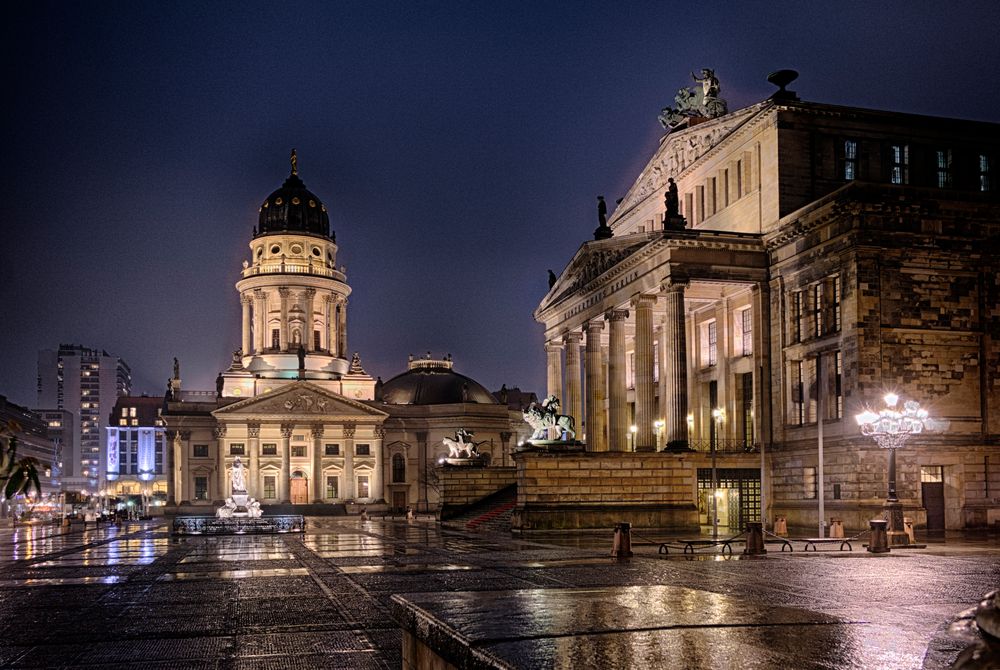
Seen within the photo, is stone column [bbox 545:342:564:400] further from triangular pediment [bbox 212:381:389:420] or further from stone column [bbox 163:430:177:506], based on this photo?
stone column [bbox 163:430:177:506]

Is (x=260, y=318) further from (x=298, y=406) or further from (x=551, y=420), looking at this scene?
(x=551, y=420)

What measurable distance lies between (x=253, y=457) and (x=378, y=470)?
1378 cm

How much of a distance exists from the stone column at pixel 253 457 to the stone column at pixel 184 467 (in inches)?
254

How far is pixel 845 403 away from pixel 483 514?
20.5 meters

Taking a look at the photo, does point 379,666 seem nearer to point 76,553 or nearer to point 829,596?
point 829,596

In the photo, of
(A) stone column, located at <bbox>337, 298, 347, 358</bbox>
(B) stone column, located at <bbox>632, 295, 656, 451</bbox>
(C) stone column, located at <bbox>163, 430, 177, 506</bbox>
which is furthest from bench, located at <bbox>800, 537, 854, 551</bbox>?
(A) stone column, located at <bbox>337, 298, 347, 358</bbox>

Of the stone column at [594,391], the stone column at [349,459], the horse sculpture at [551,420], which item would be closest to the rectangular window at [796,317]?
the horse sculpture at [551,420]

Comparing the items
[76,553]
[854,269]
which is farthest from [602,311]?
[76,553]

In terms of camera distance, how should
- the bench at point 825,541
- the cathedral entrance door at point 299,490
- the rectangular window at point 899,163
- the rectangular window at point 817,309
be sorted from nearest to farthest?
the bench at point 825,541, the rectangular window at point 817,309, the rectangular window at point 899,163, the cathedral entrance door at point 299,490

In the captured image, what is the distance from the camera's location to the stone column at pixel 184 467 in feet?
380

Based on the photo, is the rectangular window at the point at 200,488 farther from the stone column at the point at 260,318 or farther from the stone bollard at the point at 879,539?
the stone bollard at the point at 879,539

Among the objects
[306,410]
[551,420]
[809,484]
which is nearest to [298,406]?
[306,410]

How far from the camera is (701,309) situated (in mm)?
60094

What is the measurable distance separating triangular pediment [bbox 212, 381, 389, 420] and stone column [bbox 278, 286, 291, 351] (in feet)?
37.0
